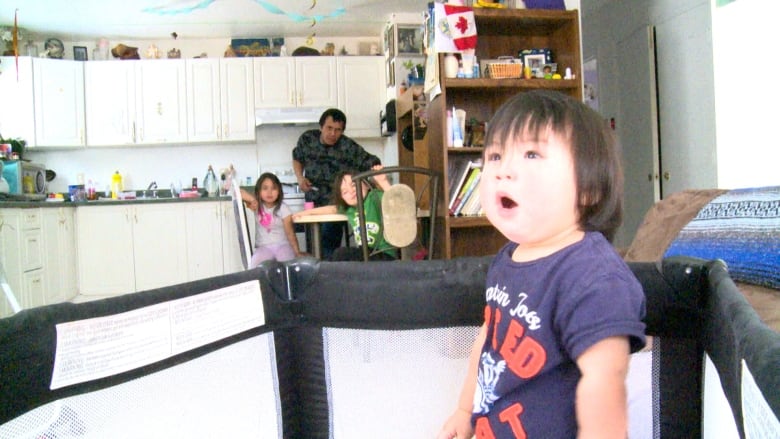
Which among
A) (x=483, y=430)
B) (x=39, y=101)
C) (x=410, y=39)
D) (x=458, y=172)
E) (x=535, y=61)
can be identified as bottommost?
(x=483, y=430)

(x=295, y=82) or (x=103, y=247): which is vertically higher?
(x=295, y=82)

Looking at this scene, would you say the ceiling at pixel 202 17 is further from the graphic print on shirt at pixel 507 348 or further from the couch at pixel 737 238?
the graphic print on shirt at pixel 507 348

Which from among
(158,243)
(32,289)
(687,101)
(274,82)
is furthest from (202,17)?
(687,101)

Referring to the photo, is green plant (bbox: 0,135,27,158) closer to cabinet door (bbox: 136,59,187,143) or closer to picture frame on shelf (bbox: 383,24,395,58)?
cabinet door (bbox: 136,59,187,143)

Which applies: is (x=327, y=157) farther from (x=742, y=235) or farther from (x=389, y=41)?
(x=742, y=235)

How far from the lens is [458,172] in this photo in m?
2.68

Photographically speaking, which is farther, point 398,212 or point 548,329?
point 398,212

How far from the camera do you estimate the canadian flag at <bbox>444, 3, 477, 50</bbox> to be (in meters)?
2.50

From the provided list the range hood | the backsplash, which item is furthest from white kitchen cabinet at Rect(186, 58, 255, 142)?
the backsplash

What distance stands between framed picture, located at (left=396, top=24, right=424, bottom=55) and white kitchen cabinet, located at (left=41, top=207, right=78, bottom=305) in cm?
295

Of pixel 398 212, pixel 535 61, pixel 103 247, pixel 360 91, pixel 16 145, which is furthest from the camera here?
pixel 360 91

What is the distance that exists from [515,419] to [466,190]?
1950mm

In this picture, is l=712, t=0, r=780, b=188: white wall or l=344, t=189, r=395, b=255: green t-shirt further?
l=344, t=189, r=395, b=255: green t-shirt

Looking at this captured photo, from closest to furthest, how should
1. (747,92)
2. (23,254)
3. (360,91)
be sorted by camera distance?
(747,92) → (23,254) → (360,91)
